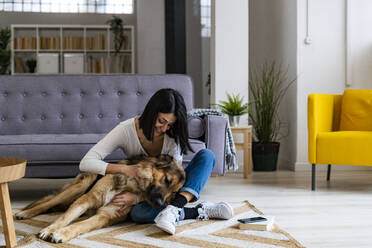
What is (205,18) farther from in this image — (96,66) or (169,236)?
(169,236)

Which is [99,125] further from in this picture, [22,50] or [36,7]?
[36,7]

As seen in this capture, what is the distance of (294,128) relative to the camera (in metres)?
4.68

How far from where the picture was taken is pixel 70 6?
320 inches

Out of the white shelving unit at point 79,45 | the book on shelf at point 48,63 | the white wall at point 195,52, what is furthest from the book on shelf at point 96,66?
the white wall at point 195,52

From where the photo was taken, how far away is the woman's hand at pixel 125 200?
2202 millimetres

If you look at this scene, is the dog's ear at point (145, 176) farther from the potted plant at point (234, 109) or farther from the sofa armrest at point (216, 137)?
the potted plant at point (234, 109)

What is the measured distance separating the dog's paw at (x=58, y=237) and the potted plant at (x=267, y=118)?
9.28 ft

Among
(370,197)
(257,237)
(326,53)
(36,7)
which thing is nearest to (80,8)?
(36,7)

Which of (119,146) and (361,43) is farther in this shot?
(361,43)

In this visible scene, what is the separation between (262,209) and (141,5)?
5.69 meters

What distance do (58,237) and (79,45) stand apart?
20.8ft

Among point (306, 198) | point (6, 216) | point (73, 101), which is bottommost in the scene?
point (306, 198)

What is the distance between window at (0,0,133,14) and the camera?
8.00m

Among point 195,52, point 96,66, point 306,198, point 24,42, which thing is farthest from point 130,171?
point 24,42
